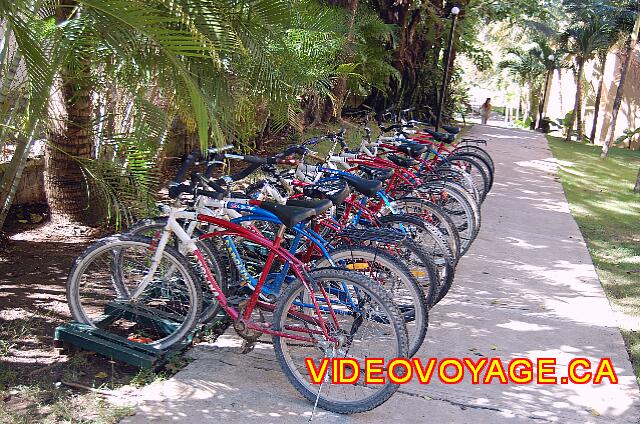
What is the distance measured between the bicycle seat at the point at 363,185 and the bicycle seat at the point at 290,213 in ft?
2.90

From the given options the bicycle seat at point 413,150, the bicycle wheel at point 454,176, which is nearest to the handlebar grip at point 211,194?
the bicycle wheel at point 454,176

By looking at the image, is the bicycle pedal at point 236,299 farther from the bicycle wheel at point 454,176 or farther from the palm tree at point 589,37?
the palm tree at point 589,37

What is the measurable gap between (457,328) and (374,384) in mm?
1445

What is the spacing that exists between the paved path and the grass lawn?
171mm

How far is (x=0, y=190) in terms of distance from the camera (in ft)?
17.3

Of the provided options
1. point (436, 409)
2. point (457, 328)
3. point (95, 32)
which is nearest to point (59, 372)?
point (95, 32)

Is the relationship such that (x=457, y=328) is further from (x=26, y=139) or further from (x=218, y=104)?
(x=26, y=139)

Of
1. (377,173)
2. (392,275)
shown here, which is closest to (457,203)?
(377,173)

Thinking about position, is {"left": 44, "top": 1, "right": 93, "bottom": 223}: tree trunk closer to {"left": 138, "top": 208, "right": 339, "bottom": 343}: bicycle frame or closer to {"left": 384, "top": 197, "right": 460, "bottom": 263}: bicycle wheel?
{"left": 138, "top": 208, "right": 339, "bottom": 343}: bicycle frame

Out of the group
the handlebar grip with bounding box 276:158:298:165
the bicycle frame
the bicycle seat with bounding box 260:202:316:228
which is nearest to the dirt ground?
the bicycle frame

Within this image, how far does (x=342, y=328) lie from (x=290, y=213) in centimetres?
70

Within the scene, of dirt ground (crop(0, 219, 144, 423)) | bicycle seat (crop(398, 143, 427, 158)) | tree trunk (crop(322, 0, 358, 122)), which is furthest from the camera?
tree trunk (crop(322, 0, 358, 122))

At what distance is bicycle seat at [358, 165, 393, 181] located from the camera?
5.12 meters

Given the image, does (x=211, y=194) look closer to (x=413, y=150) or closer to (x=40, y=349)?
(x=40, y=349)
